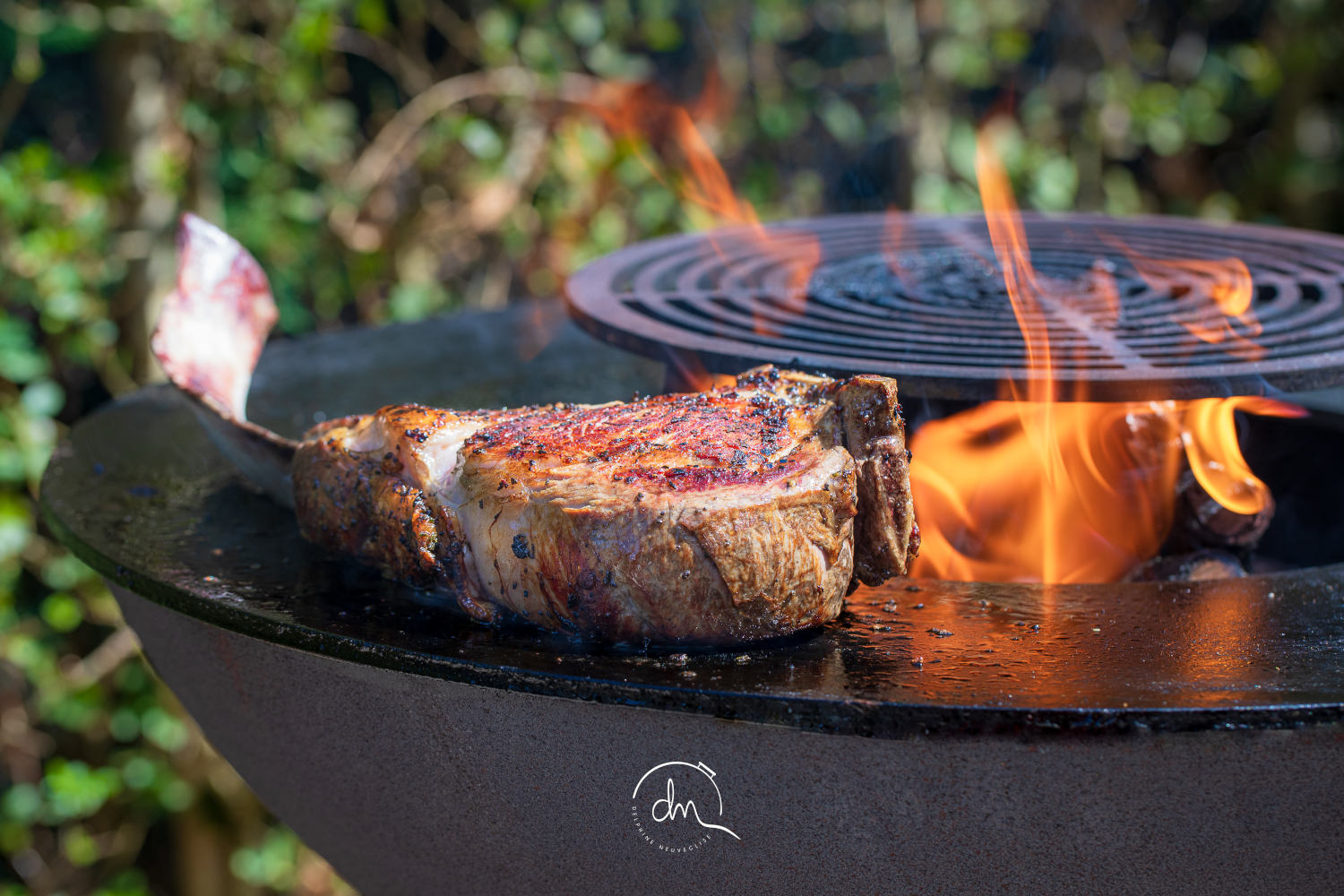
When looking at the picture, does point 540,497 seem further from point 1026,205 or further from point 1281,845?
point 1026,205

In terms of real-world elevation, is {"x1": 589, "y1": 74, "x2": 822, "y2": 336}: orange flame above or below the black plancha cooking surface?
above

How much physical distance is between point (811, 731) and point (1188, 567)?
1.00 metres

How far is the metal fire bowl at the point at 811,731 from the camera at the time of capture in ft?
3.91

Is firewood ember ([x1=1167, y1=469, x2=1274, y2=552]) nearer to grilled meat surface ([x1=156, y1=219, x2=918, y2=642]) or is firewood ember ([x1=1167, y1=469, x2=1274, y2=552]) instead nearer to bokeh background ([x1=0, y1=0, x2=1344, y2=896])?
grilled meat surface ([x1=156, y1=219, x2=918, y2=642])

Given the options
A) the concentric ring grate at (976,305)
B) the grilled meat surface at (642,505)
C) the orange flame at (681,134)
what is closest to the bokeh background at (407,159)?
the orange flame at (681,134)

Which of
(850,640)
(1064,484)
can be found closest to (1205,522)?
(1064,484)

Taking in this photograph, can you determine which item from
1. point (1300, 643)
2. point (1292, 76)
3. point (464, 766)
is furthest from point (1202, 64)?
point (464, 766)

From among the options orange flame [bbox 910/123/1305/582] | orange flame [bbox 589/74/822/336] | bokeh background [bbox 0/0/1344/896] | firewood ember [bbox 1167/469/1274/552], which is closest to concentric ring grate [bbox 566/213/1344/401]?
orange flame [bbox 910/123/1305/582]

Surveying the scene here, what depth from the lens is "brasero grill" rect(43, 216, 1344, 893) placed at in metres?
1.20

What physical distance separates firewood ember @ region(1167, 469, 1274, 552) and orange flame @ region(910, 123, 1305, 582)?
15 mm

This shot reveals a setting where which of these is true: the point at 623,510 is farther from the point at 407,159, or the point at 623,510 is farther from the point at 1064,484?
the point at 407,159

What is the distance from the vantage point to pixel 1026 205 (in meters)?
5.84

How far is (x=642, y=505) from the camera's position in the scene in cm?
128

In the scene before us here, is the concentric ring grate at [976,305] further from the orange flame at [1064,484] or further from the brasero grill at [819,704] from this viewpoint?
the orange flame at [1064,484]
